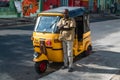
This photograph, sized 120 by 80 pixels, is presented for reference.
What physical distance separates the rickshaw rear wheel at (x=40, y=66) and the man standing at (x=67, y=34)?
0.75m

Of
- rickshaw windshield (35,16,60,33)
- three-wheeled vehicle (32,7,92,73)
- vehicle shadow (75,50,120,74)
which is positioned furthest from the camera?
vehicle shadow (75,50,120,74)

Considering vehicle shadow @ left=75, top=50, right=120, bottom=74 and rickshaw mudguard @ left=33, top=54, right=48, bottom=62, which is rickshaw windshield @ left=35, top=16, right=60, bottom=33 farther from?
vehicle shadow @ left=75, top=50, right=120, bottom=74

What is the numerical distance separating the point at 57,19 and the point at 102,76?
2.44 meters

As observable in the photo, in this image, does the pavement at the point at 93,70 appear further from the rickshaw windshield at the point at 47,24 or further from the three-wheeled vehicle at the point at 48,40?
the rickshaw windshield at the point at 47,24

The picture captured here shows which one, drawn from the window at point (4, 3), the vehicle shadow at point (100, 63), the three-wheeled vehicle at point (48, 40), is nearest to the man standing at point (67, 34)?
the three-wheeled vehicle at point (48, 40)

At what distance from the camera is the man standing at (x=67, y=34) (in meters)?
11.0

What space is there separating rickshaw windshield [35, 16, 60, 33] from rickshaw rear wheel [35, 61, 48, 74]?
1.12 metres

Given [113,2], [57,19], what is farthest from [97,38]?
[113,2]

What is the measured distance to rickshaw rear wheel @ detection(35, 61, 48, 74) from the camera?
10666mm

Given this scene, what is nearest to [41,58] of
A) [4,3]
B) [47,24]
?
[47,24]

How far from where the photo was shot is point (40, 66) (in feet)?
35.3

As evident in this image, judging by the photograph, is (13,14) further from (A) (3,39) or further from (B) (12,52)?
(B) (12,52)

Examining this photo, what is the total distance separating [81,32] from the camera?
12.6m

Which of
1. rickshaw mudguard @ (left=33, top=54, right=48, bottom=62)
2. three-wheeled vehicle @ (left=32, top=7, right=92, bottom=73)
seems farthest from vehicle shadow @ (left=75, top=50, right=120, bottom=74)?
rickshaw mudguard @ (left=33, top=54, right=48, bottom=62)
